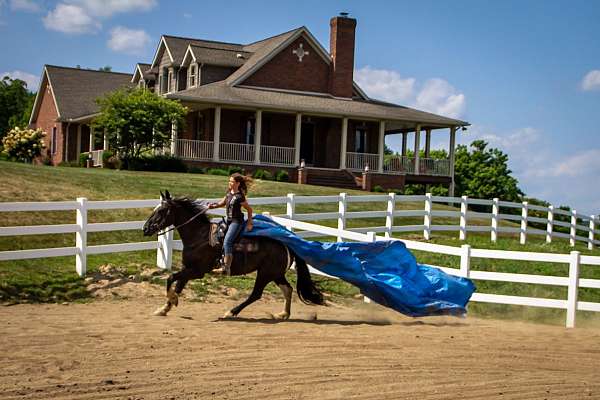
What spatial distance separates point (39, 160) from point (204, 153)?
1929 centimetres

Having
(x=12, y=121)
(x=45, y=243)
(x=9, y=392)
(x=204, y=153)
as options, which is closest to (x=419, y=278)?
(x=9, y=392)

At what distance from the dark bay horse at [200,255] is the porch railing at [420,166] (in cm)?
2994

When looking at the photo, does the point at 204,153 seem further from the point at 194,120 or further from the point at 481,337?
the point at 481,337

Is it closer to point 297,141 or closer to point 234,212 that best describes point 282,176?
point 297,141

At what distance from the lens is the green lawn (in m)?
14.2

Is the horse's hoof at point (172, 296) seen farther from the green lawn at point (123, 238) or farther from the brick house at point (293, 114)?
the brick house at point (293, 114)

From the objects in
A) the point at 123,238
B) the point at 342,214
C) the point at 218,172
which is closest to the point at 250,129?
the point at 218,172

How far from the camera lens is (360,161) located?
40.9 metres

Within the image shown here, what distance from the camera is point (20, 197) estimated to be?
67.5ft

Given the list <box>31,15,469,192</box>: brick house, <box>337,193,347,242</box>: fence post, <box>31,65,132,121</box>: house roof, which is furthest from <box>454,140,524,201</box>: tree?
<box>337,193,347,242</box>: fence post

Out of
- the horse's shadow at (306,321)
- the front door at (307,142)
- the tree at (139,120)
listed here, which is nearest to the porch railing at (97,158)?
the tree at (139,120)

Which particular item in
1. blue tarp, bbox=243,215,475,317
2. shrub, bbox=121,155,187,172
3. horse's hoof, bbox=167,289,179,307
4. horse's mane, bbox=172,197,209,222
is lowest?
horse's hoof, bbox=167,289,179,307

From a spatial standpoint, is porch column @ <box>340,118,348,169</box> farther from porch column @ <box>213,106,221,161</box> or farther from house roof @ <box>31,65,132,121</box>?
house roof @ <box>31,65,132,121</box>

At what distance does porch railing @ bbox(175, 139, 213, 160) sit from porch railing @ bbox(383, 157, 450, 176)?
33.3 feet
